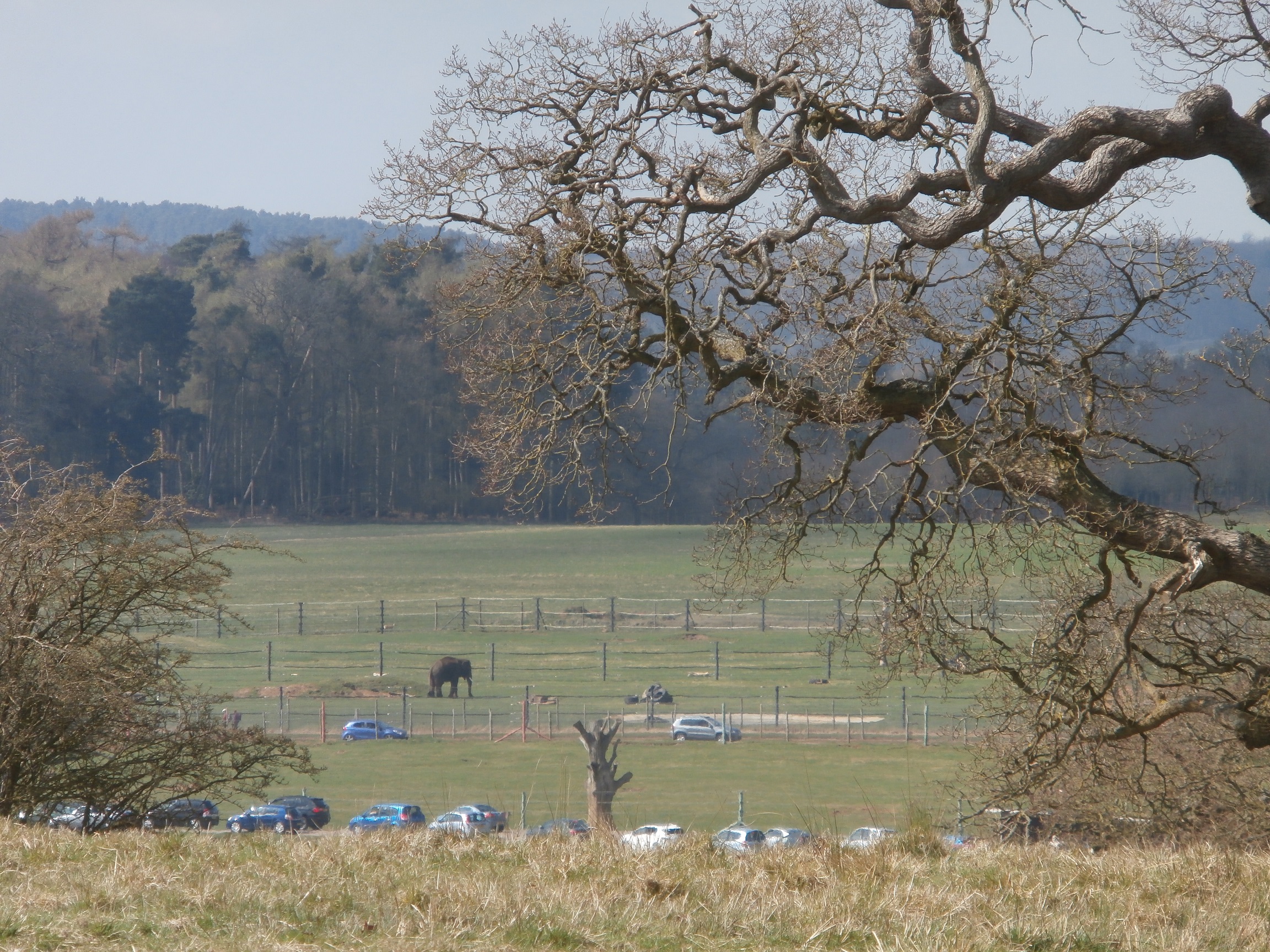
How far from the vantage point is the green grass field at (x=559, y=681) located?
76.9 feet

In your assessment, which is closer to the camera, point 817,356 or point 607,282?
point 817,356

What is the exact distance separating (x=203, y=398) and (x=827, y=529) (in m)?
88.5

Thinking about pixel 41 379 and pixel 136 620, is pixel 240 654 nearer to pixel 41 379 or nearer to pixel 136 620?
pixel 136 620

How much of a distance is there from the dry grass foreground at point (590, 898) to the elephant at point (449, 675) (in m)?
34.7

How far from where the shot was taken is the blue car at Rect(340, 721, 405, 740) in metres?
30.8

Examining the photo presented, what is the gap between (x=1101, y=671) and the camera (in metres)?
9.20

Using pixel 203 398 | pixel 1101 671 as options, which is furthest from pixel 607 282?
pixel 203 398

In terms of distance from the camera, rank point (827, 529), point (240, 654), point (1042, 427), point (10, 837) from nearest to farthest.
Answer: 1. point (10, 837)
2. point (1042, 427)
3. point (827, 529)
4. point (240, 654)

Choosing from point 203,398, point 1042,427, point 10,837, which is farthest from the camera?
point 203,398

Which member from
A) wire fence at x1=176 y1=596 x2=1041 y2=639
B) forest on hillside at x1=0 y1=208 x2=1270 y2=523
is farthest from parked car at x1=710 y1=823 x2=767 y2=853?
forest on hillside at x1=0 y1=208 x2=1270 y2=523

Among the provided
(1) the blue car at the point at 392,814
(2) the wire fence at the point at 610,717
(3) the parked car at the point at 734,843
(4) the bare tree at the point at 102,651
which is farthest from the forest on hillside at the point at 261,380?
(3) the parked car at the point at 734,843

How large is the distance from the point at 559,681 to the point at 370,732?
33.8ft

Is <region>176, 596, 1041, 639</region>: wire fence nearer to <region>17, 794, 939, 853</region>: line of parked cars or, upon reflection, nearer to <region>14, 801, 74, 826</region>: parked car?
<region>17, 794, 939, 853</region>: line of parked cars

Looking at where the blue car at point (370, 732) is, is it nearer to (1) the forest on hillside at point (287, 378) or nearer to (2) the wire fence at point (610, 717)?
(2) the wire fence at point (610, 717)
